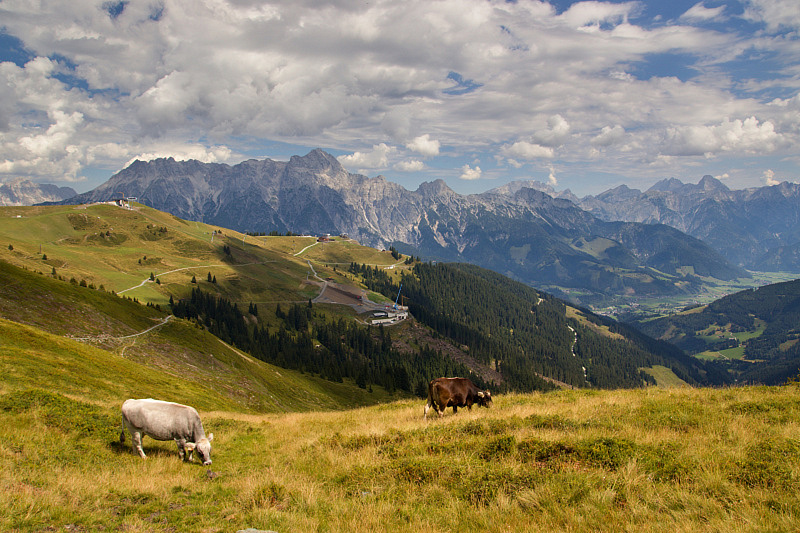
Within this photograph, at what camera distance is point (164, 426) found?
1862 centimetres

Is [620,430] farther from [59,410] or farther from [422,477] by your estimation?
[59,410]

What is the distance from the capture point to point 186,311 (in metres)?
163

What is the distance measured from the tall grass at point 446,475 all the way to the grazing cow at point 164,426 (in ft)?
2.41

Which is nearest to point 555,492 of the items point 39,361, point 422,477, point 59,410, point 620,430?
point 422,477

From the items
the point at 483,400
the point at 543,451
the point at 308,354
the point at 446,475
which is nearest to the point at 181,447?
the point at 446,475

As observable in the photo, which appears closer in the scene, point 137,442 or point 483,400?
point 137,442

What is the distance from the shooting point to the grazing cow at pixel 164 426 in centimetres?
1830

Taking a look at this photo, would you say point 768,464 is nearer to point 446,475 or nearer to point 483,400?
point 446,475

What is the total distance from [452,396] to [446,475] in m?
12.3

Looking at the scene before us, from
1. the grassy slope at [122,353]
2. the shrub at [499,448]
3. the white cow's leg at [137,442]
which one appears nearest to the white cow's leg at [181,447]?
the white cow's leg at [137,442]

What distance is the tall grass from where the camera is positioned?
9.69 meters

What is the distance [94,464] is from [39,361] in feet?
92.4

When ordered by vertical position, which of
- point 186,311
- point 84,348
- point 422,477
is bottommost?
point 186,311

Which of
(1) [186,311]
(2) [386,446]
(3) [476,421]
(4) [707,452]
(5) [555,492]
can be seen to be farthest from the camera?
(1) [186,311]
